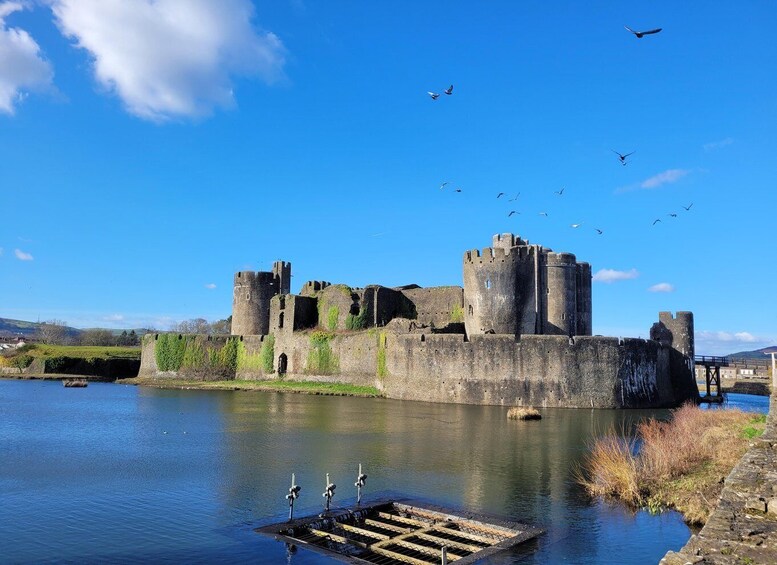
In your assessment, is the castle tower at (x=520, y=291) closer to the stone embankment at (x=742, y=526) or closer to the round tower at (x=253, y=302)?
the round tower at (x=253, y=302)

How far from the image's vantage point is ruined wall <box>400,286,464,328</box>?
169 ft

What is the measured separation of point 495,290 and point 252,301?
25.7m

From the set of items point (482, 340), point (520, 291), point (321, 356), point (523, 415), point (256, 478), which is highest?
point (520, 291)

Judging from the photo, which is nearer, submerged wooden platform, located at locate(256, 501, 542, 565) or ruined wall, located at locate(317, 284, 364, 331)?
submerged wooden platform, located at locate(256, 501, 542, 565)

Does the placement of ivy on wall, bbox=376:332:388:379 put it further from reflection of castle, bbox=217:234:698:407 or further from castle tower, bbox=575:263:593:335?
castle tower, bbox=575:263:593:335

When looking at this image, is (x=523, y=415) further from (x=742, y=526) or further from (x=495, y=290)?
(x=742, y=526)

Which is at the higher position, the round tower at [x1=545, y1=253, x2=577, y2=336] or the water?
the round tower at [x1=545, y1=253, x2=577, y2=336]

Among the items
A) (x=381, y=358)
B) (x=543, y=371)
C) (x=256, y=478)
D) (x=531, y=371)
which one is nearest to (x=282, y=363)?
(x=381, y=358)

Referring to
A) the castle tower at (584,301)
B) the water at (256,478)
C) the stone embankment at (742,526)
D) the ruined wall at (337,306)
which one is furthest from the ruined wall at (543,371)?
the stone embankment at (742,526)

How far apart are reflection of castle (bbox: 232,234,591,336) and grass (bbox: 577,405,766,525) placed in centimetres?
2371

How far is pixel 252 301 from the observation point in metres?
58.8

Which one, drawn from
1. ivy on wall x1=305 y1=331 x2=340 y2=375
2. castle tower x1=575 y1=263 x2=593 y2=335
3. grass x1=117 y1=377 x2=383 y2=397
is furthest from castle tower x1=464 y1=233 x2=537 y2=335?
ivy on wall x1=305 y1=331 x2=340 y2=375

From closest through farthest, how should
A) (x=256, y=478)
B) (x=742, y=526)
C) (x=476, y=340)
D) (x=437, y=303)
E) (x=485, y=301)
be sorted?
(x=742, y=526)
(x=256, y=478)
(x=476, y=340)
(x=485, y=301)
(x=437, y=303)

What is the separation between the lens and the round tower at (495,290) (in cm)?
4197
